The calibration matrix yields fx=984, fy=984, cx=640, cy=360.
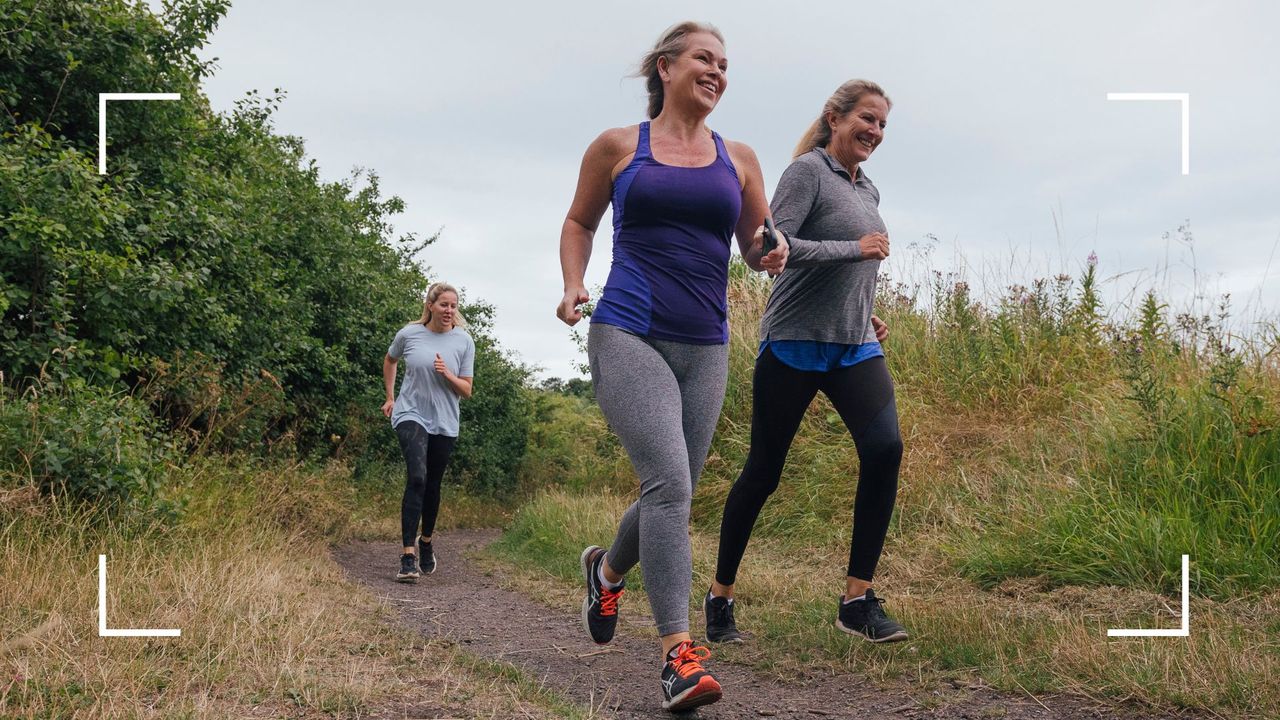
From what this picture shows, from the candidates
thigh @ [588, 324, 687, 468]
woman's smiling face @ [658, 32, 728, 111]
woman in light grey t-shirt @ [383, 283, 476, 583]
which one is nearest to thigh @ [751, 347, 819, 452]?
thigh @ [588, 324, 687, 468]

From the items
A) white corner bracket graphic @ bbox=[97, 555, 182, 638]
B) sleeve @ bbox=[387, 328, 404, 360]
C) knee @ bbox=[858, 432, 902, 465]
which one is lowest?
white corner bracket graphic @ bbox=[97, 555, 182, 638]

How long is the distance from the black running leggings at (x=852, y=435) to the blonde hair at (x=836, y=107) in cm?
98

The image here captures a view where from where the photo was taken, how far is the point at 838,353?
13.2 ft

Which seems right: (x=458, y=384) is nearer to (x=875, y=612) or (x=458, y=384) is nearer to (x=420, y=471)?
(x=420, y=471)

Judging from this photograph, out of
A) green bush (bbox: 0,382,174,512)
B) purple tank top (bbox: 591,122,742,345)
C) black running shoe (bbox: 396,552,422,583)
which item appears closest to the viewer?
purple tank top (bbox: 591,122,742,345)

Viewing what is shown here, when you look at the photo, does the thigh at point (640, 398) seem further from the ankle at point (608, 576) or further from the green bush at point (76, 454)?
the green bush at point (76, 454)

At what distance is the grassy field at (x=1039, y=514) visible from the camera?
12.2 ft

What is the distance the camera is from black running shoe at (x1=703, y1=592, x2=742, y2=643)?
4.26 m

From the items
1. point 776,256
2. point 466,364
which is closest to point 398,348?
point 466,364

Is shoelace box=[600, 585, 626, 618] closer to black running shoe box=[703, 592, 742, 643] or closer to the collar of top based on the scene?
black running shoe box=[703, 592, 742, 643]

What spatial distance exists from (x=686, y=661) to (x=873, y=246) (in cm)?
171

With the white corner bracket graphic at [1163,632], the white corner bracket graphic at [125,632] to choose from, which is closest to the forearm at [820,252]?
the white corner bracket graphic at [1163,632]

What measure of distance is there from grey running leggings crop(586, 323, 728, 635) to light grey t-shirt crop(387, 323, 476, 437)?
4.10m

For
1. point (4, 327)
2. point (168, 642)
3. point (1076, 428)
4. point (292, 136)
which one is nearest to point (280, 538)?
point (4, 327)
